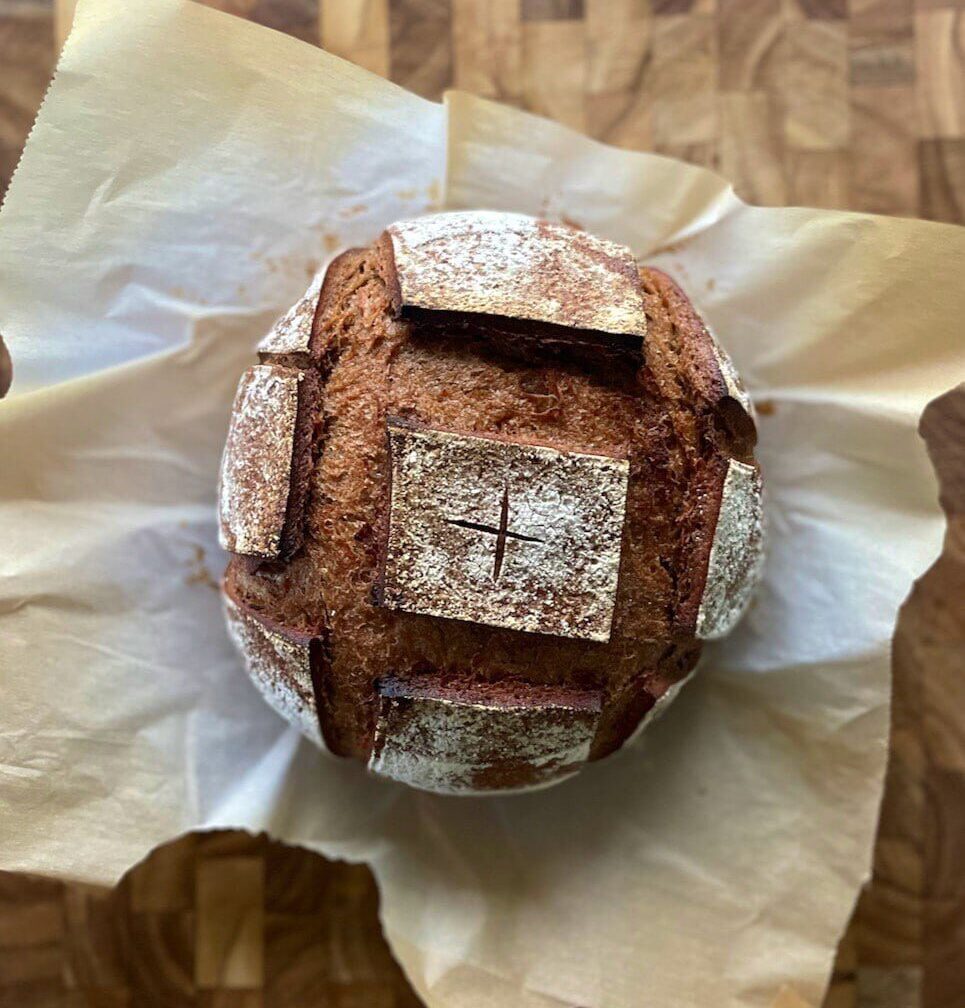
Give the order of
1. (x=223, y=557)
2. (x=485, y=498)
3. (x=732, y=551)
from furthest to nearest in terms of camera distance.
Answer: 1. (x=223, y=557)
2. (x=732, y=551)
3. (x=485, y=498)

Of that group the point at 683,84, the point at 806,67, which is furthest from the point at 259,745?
the point at 806,67

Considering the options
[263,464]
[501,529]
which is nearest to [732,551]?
[501,529]

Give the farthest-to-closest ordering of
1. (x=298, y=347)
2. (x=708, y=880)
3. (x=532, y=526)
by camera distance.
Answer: (x=708, y=880) → (x=298, y=347) → (x=532, y=526)

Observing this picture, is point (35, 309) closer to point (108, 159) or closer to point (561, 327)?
point (108, 159)

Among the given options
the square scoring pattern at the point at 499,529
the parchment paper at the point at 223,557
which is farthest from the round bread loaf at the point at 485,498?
the parchment paper at the point at 223,557

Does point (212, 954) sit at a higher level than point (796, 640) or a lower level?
lower

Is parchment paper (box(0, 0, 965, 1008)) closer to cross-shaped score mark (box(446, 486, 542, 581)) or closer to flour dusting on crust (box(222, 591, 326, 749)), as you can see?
flour dusting on crust (box(222, 591, 326, 749))

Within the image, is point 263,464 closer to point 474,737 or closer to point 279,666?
point 279,666
